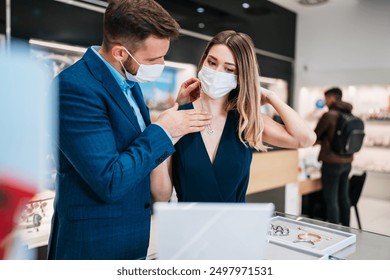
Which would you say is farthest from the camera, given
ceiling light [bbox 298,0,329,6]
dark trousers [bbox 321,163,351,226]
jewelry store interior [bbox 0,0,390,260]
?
dark trousers [bbox 321,163,351,226]

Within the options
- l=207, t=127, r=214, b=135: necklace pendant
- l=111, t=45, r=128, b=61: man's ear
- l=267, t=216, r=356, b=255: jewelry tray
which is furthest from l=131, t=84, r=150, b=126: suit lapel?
l=267, t=216, r=356, b=255: jewelry tray

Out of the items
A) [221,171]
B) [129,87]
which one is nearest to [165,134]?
[129,87]

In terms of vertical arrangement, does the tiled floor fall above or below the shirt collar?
below

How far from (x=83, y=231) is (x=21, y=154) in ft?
0.71

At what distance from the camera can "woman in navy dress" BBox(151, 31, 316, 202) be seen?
3.12ft

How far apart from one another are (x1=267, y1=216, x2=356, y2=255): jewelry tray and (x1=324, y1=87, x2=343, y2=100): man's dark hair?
153 centimetres

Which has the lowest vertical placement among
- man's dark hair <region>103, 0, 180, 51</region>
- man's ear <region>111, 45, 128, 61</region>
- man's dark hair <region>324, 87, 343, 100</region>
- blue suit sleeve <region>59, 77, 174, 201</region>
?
blue suit sleeve <region>59, 77, 174, 201</region>

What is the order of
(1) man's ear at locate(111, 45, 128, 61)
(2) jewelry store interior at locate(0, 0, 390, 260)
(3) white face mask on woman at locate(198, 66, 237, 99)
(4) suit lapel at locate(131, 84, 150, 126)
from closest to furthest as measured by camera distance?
(1) man's ear at locate(111, 45, 128, 61) < (4) suit lapel at locate(131, 84, 150, 126) < (3) white face mask on woman at locate(198, 66, 237, 99) < (2) jewelry store interior at locate(0, 0, 390, 260)

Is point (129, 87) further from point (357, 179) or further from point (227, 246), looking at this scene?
point (357, 179)

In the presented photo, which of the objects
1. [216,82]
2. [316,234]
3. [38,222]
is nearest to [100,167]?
[216,82]

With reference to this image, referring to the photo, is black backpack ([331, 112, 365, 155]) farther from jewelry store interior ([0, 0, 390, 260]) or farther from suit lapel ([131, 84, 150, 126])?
suit lapel ([131, 84, 150, 126])

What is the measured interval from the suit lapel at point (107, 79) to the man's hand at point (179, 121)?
0.08 m
